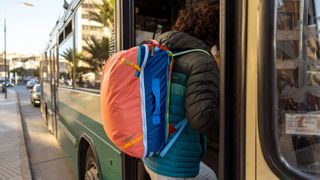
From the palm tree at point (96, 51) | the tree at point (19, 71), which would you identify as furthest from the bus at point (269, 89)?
the tree at point (19, 71)

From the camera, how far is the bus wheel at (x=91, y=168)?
10.6 ft

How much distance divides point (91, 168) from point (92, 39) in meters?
1.29

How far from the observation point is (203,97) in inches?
58.7

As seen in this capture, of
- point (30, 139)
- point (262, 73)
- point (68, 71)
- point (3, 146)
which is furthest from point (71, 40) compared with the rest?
point (30, 139)

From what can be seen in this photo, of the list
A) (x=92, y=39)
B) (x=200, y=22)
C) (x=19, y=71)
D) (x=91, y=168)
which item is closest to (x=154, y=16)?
(x=92, y=39)

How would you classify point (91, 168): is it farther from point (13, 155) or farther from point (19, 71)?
point (19, 71)

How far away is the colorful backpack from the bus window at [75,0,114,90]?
108 centimetres

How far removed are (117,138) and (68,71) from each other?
A: 3.52 metres

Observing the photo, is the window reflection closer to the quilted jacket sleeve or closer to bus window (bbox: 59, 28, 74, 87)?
bus window (bbox: 59, 28, 74, 87)

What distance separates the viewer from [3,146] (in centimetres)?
805

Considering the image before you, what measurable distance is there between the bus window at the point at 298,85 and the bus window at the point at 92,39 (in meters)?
1.71

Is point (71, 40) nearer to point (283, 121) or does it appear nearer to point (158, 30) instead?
point (158, 30)

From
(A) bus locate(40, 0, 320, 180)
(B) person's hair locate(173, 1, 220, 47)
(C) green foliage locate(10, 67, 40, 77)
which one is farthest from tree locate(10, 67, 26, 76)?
(A) bus locate(40, 0, 320, 180)

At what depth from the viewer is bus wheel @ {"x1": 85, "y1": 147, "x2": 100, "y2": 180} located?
324cm
